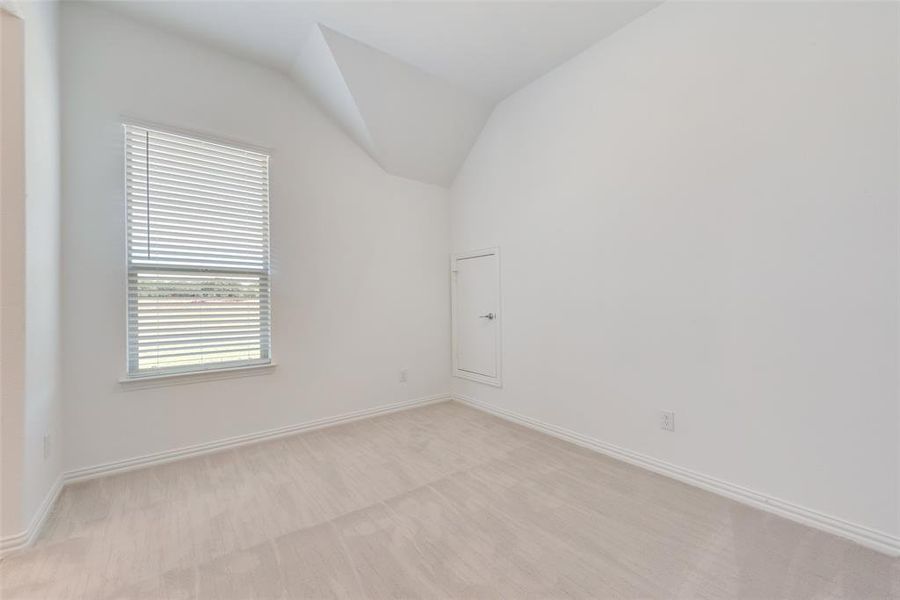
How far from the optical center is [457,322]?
3.98 m

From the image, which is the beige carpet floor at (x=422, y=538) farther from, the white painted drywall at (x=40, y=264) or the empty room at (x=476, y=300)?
the white painted drywall at (x=40, y=264)

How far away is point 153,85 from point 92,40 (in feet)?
1.12

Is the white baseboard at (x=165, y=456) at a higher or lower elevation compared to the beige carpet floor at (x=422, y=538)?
higher

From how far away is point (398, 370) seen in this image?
3.65 meters

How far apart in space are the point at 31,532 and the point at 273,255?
77.5 inches

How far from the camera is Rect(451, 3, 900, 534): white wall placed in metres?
Answer: 1.64

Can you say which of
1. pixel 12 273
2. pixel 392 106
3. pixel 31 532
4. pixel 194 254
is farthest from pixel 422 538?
pixel 392 106

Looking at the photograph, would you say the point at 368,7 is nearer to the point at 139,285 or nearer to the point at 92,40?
the point at 92,40

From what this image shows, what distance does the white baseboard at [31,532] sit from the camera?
1567 mm

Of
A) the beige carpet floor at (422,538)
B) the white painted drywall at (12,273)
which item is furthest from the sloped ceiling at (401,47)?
the beige carpet floor at (422,538)

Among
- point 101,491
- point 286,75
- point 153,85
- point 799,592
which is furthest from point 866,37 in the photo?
point 101,491

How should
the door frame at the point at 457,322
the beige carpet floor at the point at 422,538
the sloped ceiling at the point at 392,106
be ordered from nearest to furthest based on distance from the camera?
the beige carpet floor at the point at 422,538 < the sloped ceiling at the point at 392,106 < the door frame at the point at 457,322

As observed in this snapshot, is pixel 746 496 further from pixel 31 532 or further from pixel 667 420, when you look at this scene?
pixel 31 532

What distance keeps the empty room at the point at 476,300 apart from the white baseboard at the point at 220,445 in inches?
0.8
